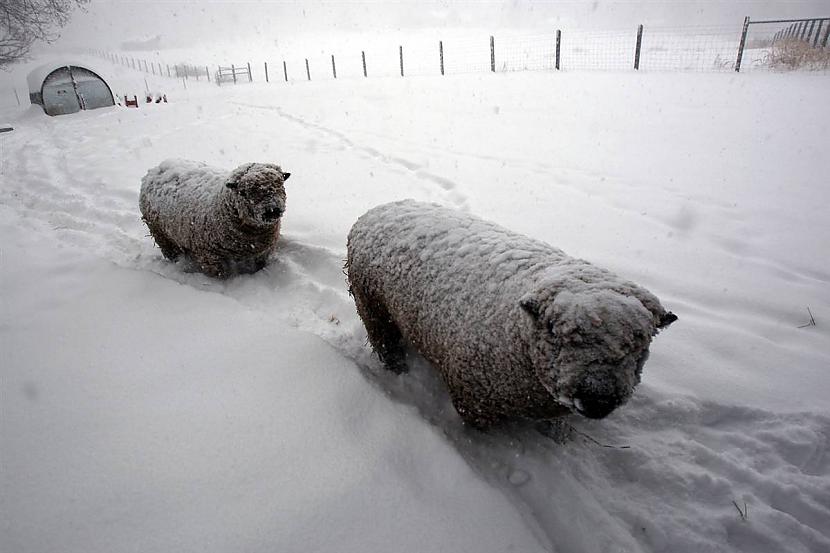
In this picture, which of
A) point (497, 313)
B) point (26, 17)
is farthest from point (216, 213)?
point (26, 17)

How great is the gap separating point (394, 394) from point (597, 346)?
1.60 meters

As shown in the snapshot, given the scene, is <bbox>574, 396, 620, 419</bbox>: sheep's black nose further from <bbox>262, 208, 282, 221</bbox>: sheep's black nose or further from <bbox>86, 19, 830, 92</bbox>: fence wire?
<bbox>86, 19, 830, 92</bbox>: fence wire

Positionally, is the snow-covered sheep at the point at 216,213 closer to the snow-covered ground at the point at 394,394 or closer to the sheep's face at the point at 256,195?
the sheep's face at the point at 256,195

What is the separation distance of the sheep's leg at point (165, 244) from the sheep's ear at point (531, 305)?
4.49m

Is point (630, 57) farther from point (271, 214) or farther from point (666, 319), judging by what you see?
point (666, 319)

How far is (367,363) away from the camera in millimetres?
3094

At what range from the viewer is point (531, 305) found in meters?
1.80

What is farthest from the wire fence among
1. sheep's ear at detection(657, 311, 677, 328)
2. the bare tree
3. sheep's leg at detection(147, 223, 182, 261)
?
sheep's ear at detection(657, 311, 677, 328)

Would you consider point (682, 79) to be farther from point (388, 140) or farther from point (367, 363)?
point (367, 363)

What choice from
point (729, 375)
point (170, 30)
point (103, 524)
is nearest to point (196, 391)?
point (103, 524)

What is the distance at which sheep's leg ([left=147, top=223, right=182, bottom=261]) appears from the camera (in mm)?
4586

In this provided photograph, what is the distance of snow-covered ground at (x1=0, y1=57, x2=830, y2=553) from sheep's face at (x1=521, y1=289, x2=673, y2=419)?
86cm

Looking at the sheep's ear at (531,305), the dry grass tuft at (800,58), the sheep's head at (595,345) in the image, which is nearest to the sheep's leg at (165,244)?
the sheep's ear at (531,305)

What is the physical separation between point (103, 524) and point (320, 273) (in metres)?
2.73
